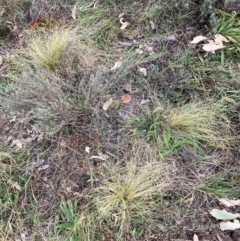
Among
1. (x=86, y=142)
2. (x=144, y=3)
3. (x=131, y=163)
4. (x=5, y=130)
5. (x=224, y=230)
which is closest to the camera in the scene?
(x=224, y=230)

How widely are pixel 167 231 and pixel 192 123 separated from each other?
682mm

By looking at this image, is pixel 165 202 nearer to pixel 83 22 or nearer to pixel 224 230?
pixel 224 230

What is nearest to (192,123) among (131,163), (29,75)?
(131,163)

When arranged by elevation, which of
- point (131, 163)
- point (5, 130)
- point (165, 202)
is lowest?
point (165, 202)

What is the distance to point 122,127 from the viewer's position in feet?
7.91

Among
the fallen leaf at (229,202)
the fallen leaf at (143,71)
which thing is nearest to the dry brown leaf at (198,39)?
the fallen leaf at (143,71)

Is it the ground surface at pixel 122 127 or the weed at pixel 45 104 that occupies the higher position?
the weed at pixel 45 104

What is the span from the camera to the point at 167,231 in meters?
2.03

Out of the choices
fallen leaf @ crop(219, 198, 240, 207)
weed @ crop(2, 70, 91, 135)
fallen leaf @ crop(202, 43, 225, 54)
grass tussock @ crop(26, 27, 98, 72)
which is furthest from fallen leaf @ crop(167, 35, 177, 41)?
fallen leaf @ crop(219, 198, 240, 207)

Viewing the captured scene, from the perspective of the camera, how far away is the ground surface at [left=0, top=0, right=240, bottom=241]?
6.88ft

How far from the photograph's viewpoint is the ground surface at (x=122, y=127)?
6.88 ft

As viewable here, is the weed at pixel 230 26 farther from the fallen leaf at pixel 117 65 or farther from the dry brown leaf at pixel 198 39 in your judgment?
the fallen leaf at pixel 117 65

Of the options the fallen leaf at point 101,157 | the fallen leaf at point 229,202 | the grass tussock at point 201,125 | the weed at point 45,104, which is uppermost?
the weed at point 45,104

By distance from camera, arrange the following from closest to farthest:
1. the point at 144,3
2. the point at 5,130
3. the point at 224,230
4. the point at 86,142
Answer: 1. the point at 224,230
2. the point at 86,142
3. the point at 5,130
4. the point at 144,3
